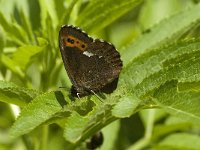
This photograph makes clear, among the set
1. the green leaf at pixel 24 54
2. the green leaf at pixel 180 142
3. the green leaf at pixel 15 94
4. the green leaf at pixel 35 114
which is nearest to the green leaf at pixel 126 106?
the green leaf at pixel 35 114

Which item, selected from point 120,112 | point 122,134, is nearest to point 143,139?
point 122,134

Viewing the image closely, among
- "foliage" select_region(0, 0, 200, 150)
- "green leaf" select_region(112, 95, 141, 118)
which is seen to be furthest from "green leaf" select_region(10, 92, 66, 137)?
"green leaf" select_region(112, 95, 141, 118)

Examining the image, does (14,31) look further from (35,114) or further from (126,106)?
(126,106)

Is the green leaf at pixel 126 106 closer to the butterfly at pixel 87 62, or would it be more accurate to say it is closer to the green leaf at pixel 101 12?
the butterfly at pixel 87 62

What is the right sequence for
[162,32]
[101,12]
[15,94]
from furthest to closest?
[162,32]
[101,12]
[15,94]

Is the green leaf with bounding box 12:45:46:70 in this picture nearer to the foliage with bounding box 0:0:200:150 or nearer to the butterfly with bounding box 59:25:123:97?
the foliage with bounding box 0:0:200:150

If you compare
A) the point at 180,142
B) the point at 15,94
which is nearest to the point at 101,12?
the point at 15,94

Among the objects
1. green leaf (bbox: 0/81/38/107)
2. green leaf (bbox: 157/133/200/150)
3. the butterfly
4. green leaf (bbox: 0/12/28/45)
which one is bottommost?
green leaf (bbox: 0/81/38/107)
